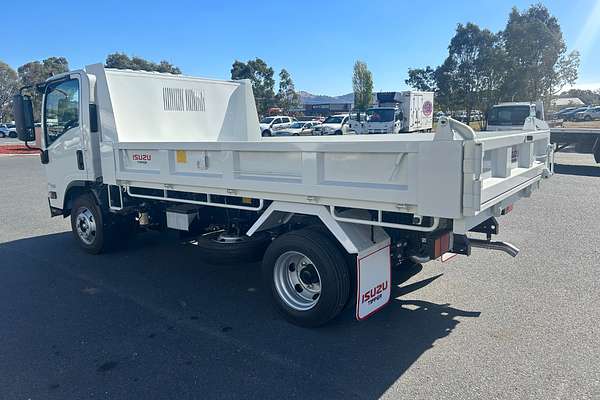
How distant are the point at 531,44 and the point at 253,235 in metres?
38.1

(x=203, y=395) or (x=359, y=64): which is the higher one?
(x=359, y=64)

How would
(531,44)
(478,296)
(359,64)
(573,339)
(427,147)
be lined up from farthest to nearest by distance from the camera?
(359,64) → (531,44) → (478,296) → (573,339) → (427,147)

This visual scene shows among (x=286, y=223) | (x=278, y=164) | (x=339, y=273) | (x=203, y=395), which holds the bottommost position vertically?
(x=203, y=395)

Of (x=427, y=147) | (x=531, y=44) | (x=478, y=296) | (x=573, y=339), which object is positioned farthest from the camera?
(x=531, y=44)

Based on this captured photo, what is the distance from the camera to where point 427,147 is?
3.19 metres

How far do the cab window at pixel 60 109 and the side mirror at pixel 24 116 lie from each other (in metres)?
0.25

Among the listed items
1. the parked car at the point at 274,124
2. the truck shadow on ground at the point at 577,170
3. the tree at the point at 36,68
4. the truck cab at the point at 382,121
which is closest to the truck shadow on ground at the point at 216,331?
the truck shadow on ground at the point at 577,170

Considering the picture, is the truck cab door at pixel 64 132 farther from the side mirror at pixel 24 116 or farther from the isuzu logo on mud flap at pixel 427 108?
the isuzu logo on mud flap at pixel 427 108

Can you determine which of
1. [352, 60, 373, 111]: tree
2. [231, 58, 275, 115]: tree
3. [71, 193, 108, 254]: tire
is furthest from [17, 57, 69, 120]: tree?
[71, 193, 108, 254]: tire

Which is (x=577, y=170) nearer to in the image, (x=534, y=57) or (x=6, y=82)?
(x=534, y=57)

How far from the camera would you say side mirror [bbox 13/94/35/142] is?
6.43 metres

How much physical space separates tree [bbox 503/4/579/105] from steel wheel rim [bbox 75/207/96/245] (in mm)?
37247

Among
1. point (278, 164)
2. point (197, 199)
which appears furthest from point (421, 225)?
point (197, 199)

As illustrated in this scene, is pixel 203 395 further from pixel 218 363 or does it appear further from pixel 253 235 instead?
pixel 253 235
